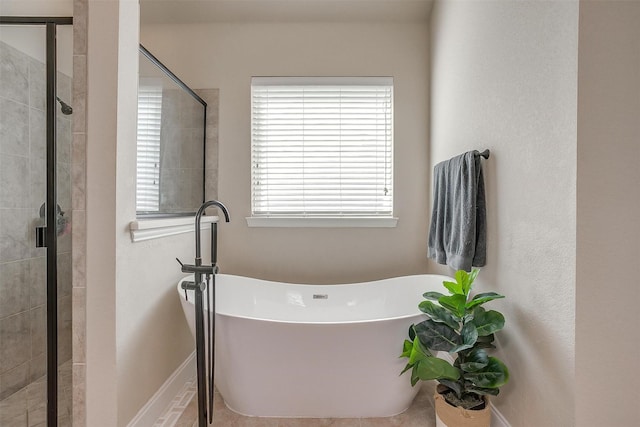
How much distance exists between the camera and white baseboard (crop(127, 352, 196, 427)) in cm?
137

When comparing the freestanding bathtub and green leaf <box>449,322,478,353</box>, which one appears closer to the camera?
green leaf <box>449,322,478,353</box>

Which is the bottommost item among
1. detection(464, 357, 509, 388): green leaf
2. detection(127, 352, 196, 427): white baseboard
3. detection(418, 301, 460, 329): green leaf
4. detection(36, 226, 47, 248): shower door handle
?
detection(127, 352, 196, 427): white baseboard

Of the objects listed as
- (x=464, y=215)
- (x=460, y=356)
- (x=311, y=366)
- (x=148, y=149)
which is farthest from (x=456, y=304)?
(x=148, y=149)

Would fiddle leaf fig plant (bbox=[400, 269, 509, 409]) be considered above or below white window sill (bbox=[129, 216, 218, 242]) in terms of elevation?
below

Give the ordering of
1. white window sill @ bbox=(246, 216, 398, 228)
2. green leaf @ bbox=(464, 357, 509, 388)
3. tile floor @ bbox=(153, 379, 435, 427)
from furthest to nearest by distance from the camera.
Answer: white window sill @ bbox=(246, 216, 398, 228)
tile floor @ bbox=(153, 379, 435, 427)
green leaf @ bbox=(464, 357, 509, 388)

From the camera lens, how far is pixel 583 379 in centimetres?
95

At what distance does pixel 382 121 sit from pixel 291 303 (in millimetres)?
1560

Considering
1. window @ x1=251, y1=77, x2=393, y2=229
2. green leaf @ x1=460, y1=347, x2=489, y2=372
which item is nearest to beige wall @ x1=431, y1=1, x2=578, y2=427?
green leaf @ x1=460, y1=347, x2=489, y2=372

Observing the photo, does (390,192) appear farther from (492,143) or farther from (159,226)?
(159,226)

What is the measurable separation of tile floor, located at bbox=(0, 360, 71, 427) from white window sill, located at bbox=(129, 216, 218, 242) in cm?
60

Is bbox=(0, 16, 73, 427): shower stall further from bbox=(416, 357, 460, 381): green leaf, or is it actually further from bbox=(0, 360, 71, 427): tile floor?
bbox=(416, 357, 460, 381): green leaf

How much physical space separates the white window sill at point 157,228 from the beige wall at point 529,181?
5.35 ft

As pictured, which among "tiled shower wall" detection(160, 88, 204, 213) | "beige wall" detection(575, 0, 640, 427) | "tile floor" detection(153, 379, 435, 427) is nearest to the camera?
"beige wall" detection(575, 0, 640, 427)

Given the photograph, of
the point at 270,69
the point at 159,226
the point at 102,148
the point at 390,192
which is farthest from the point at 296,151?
the point at 102,148
